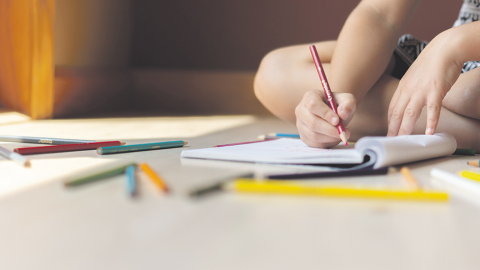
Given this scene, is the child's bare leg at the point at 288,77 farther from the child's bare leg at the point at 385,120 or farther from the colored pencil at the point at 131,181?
the colored pencil at the point at 131,181

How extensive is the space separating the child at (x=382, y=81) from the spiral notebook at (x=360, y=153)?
35mm

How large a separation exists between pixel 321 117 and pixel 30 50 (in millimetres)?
956

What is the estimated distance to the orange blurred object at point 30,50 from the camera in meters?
1.12

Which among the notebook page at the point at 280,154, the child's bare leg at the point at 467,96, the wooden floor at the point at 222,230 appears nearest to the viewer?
the wooden floor at the point at 222,230

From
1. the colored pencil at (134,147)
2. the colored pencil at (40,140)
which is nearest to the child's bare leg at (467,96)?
the colored pencil at (134,147)

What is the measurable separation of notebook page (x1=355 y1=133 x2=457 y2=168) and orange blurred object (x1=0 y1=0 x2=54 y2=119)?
1.00 metres

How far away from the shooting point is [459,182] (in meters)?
0.38

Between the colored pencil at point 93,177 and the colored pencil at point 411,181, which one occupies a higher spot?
the colored pencil at point 411,181

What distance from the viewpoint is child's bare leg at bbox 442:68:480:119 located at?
2.15 ft

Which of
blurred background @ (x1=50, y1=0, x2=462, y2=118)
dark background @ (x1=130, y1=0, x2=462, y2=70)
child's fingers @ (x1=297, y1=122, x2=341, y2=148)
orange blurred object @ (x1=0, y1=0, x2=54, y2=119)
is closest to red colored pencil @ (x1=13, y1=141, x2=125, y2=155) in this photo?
child's fingers @ (x1=297, y1=122, x2=341, y2=148)

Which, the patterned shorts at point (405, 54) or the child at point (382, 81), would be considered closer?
the child at point (382, 81)

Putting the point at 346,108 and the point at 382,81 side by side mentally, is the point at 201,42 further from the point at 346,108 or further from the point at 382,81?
the point at 346,108

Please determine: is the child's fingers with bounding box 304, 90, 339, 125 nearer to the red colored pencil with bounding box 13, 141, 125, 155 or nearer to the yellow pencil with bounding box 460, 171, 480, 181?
the yellow pencil with bounding box 460, 171, 480, 181

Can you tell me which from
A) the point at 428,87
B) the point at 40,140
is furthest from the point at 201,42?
the point at 428,87
